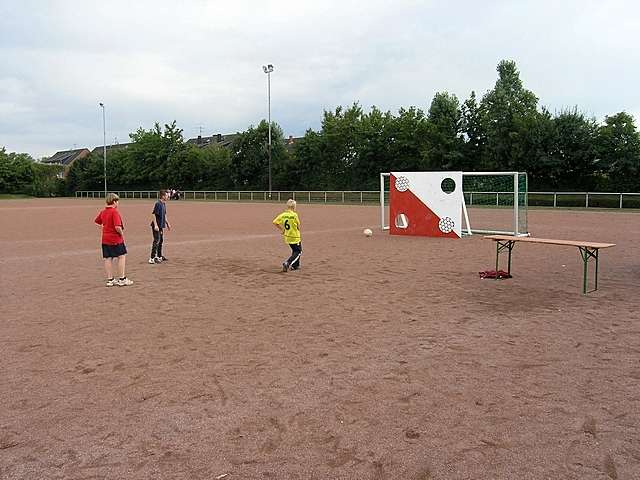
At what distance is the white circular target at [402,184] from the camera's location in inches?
709

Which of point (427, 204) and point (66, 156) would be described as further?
point (66, 156)

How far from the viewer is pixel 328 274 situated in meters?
10.2

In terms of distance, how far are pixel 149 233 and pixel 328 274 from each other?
11.3m

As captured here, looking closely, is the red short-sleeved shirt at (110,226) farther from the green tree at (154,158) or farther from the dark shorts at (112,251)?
the green tree at (154,158)

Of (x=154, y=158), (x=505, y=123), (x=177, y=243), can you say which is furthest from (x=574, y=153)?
(x=154, y=158)

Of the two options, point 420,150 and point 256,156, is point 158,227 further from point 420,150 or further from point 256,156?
point 256,156

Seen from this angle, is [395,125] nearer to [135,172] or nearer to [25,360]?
[135,172]

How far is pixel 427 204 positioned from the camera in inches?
690

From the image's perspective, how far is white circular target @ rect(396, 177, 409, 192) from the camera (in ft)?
59.1

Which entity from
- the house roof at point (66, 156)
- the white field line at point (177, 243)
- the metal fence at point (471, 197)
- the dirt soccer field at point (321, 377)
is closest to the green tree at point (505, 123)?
the metal fence at point (471, 197)

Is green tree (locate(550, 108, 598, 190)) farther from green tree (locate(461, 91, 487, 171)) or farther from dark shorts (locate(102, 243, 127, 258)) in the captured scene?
dark shorts (locate(102, 243, 127, 258))

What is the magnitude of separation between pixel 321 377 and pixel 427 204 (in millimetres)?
13323

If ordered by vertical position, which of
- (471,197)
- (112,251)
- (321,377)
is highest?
(471,197)

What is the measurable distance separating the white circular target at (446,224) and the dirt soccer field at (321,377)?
706 centimetres
